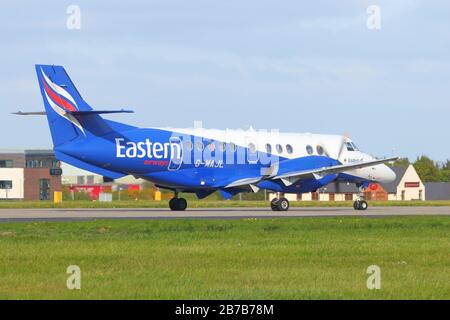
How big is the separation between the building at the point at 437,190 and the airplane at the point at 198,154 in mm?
64570

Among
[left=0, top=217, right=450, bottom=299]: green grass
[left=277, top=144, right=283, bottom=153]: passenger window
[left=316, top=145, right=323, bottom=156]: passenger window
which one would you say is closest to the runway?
[left=277, top=144, right=283, bottom=153]: passenger window

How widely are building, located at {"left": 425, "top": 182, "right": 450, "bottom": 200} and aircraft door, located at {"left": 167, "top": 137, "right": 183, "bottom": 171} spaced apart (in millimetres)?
75802

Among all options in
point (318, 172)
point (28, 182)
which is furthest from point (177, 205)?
point (28, 182)

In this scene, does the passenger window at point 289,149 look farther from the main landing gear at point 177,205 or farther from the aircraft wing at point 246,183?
the main landing gear at point 177,205

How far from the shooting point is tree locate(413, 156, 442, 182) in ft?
457

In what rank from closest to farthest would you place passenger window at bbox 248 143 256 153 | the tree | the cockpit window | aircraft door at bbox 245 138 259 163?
aircraft door at bbox 245 138 259 163 < passenger window at bbox 248 143 256 153 < the cockpit window < the tree

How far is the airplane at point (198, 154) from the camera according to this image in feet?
161

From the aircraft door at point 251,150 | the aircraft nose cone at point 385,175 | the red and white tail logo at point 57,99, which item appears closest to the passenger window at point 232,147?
the aircraft door at point 251,150

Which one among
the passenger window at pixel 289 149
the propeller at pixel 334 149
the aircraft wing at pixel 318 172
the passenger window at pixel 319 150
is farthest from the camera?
the propeller at pixel 334 149

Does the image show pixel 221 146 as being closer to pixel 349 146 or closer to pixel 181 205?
pixel 181 205

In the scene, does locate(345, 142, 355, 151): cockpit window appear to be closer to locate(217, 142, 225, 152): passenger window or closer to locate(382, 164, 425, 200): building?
locate(217, 142, 225, 152): passenger window

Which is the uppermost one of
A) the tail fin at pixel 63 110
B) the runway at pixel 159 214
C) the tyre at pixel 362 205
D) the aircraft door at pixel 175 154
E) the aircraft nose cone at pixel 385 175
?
the tail fin at pixel 63 110

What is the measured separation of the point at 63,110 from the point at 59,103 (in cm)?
41

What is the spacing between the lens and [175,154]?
51.8 meters
